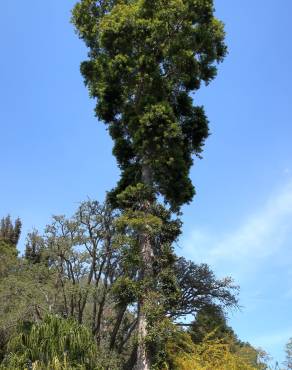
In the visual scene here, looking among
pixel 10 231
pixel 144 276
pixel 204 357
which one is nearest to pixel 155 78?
pixel 144 276

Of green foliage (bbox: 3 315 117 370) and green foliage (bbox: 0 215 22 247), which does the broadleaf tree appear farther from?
green foliage (bbox: 0 215 22 247)

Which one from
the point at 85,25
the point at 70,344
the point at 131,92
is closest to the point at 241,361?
the point at 70,344

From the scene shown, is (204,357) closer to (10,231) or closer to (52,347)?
(52,347)

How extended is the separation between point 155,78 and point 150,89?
462 millimetres

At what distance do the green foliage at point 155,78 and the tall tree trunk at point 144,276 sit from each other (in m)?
0.40

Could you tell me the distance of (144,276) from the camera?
55.6ft

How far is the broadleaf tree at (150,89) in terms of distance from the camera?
725 inches

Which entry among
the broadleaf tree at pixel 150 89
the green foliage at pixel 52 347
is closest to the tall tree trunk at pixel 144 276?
the broadleaf tree at pixel 150 89

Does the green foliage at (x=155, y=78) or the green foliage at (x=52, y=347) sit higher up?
the green foliage at (x=155, y=78)

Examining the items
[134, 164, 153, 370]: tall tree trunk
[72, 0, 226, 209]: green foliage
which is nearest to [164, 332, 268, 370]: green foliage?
[134, 164, 153, 370]: tall tree trunk

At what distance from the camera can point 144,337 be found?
15.8 m

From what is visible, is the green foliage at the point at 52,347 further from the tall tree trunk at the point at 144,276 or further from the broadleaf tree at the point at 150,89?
the broadleaf tree at the point at 150,89

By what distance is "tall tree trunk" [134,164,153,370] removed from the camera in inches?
621

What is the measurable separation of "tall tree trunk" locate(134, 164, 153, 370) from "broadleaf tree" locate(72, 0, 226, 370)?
0.04 m
